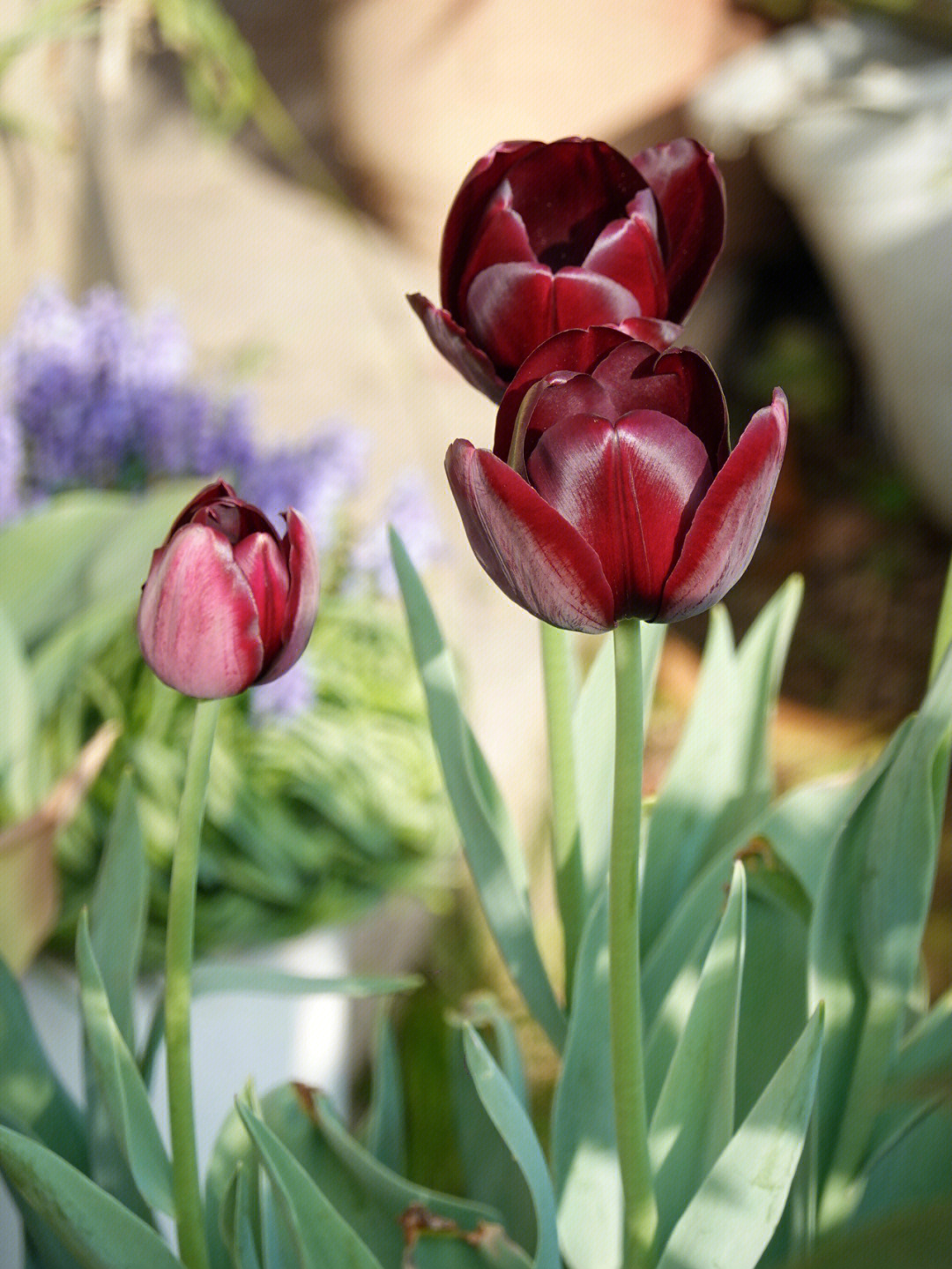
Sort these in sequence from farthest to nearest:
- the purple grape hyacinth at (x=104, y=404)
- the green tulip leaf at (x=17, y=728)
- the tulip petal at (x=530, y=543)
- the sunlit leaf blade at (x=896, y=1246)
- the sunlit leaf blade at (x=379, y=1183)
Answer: the purple grape hyacinth at (x=104, y=404), the green tulip leaf at (x=17, y=728), the sunlit leaf blade at (x=379, y=1183), the tulip petal at (x=530, y=543), the sunlit leaf blade at (x=896, y=1246)

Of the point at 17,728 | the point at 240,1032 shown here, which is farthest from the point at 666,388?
the point at 240,1032

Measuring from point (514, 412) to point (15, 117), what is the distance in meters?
0.73

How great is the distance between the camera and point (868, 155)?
3.62ft

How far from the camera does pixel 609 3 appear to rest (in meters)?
0.97

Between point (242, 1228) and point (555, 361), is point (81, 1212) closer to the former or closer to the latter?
point (242, 1228)

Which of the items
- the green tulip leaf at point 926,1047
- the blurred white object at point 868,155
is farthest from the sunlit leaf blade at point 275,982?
the blurred white object at point 868,155

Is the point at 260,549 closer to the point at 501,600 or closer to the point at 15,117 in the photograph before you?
the point at 15,117

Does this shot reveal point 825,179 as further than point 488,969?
Yes

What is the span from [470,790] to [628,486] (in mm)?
135

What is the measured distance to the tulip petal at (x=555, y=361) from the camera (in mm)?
213

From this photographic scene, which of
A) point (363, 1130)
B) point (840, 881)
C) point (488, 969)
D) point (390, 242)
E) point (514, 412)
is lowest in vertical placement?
point (488, 969)

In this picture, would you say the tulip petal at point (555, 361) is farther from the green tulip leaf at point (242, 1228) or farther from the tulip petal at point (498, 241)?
the green tulip leaf at point (242, 1228)

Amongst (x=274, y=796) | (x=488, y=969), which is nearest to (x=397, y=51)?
(x=274, y=796)

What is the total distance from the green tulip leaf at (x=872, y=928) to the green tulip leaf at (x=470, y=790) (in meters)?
0.08
